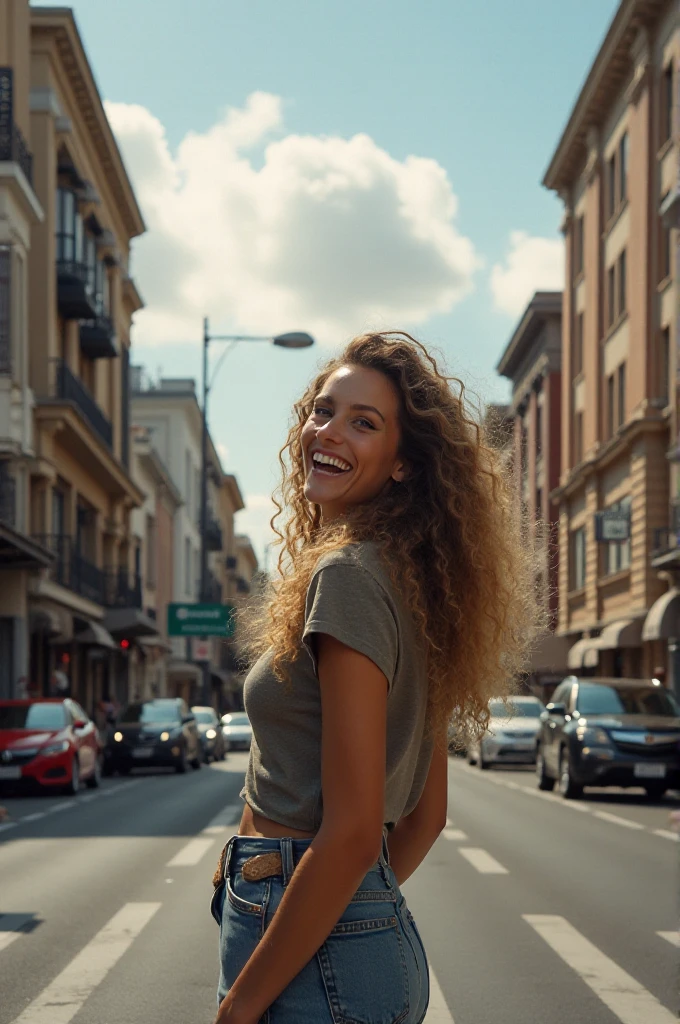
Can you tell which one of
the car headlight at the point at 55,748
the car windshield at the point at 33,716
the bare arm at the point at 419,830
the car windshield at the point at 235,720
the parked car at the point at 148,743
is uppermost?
the bare arm at the point at 419,830

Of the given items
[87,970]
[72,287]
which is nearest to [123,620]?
[72,287]

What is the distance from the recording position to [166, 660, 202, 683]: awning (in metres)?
72.6

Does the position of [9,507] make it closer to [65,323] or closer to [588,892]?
[65,323]

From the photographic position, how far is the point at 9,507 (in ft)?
106

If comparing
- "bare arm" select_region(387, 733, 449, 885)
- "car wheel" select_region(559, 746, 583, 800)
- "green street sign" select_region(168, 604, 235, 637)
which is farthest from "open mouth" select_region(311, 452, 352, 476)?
"green street sign" select_region(168, 604, 235, 637)

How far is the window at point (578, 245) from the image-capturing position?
5222 centimetres

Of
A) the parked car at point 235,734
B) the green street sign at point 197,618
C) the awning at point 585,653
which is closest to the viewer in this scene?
the awning at point 585,653

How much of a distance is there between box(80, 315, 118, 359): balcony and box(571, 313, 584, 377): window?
1681 centimetres

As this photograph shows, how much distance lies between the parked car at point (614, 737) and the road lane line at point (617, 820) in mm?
1555

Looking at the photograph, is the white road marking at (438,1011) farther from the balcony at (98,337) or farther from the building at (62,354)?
the balcony at (98,337)

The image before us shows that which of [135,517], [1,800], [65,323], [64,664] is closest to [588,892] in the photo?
[1,800]

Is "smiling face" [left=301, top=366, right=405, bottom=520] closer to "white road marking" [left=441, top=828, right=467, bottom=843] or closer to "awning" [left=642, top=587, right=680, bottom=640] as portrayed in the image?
"white road marking" [left=441, top=828, right=467, bottom=843]

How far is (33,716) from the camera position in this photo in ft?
73.8

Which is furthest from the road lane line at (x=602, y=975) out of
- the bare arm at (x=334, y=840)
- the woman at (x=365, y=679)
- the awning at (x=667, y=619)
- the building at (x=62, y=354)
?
the awning at (x=667, y=619)
